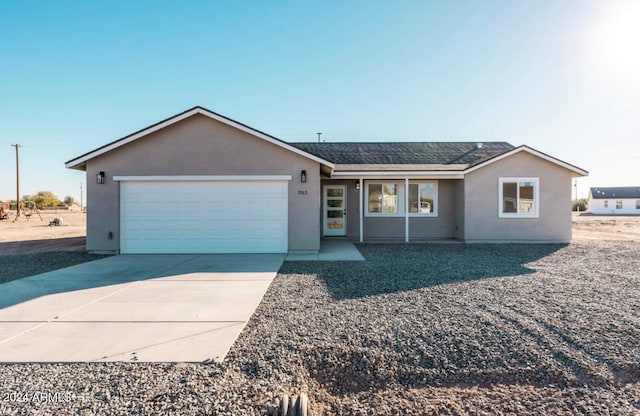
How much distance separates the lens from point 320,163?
9.71 m

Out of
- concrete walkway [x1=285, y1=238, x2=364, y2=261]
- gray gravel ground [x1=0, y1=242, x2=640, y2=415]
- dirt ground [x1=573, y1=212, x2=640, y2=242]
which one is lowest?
gray gravel ground [x1=0, y1=242, x2=640, y2=415]

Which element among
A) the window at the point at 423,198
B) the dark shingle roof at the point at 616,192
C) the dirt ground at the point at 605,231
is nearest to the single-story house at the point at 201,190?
the window at the point at 423,198

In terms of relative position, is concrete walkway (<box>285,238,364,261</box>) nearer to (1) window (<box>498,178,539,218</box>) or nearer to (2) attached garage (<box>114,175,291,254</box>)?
(2) attached garage (<box>114,175,291,254</box>)

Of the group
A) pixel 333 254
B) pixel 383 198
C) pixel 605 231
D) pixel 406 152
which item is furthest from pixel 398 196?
pixel 605 231

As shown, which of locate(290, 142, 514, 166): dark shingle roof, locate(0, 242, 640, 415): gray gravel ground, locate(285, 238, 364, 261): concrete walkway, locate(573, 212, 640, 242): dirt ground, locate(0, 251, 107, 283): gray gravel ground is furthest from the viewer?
locate(290, 142, 514, 166): dark shingle roof

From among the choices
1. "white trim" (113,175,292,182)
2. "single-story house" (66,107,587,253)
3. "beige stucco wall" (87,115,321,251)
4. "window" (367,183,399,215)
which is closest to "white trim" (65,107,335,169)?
"single-story house" (66,107,587,253)

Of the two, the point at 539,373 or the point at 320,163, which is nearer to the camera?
the point at 539,373

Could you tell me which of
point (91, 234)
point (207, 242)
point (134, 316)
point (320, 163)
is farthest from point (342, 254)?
point (91, 234)

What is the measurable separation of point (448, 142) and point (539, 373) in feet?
51.7

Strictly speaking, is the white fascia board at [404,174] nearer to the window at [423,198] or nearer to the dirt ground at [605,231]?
the window at [423,198]

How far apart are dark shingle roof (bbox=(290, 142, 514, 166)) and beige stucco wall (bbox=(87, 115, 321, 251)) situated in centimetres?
488

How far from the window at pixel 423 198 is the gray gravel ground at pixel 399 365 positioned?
776cm

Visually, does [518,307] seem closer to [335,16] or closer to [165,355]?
[165,355]

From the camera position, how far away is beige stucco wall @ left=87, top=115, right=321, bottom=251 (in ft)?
31.6
